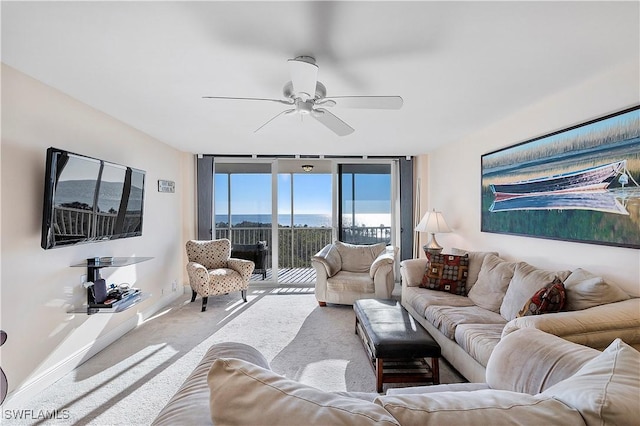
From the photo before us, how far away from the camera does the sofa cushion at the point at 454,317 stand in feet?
8.17

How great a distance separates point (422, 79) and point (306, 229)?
15.0 ft

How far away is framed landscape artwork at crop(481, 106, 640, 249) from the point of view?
6.71 feet

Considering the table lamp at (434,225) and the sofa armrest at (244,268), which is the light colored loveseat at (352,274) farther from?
the sofa armrest at (244,268)

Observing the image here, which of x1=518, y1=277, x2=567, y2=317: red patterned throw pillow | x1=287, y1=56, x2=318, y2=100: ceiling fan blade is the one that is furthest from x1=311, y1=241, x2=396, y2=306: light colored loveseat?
x1=287, y1=56, x2=318, y2=100: ceiling fan blade

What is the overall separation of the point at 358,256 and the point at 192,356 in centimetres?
266

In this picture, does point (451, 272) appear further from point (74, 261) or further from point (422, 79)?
point (74, 261)

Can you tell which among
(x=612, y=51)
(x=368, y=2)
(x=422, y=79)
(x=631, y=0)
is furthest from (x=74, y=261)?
(x=612, y=51)

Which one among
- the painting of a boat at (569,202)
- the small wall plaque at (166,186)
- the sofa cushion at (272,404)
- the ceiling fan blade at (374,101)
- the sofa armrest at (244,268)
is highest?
the ceiling fan blade at (374,101)

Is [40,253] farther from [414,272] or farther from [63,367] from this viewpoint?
[414,272]

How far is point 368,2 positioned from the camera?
1.45 m

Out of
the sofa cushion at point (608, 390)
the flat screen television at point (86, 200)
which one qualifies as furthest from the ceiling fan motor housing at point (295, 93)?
the sofa cushion at point (608, 390)

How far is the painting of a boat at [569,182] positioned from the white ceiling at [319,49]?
0.69 m

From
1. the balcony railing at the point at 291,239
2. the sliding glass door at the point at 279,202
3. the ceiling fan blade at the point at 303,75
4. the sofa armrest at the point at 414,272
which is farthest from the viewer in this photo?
the balcony railing at the point at 291,239

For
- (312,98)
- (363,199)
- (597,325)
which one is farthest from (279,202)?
(597,325)
